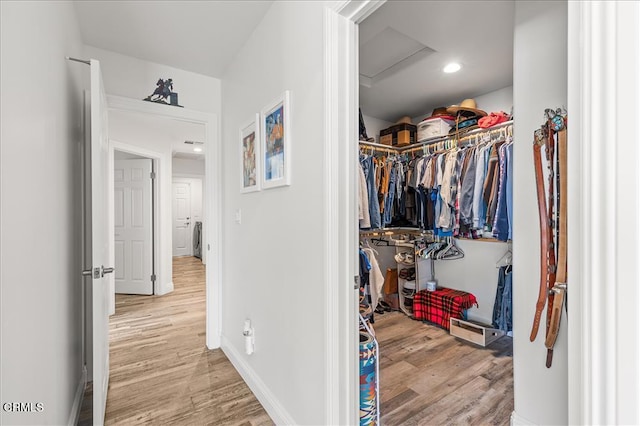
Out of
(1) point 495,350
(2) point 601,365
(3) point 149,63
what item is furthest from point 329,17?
(1) point 495,350

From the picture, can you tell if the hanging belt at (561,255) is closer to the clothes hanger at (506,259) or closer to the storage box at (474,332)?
the storage box at (474,332)

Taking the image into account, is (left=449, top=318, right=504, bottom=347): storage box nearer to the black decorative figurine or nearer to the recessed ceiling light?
the recessed ceiling light

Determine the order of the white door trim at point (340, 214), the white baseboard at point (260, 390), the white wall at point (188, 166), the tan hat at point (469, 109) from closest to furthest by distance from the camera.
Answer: the white door trim at point (340, 214) < the white baseboard at point (260, 390) < the tan hat at point (469, 109) < the white wall at point (188, 166)

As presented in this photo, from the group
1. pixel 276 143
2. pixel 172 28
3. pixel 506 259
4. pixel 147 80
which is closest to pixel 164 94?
pixel 147 80

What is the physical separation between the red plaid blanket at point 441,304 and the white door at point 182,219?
22.1 feet

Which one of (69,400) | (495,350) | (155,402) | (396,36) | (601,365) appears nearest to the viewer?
(601,365)

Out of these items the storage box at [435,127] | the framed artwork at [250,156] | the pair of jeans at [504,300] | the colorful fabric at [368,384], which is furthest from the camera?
the storage box at [435,127]

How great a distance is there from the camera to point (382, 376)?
2.28 meters

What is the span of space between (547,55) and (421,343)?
2.41 metres

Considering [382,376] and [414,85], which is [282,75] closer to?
[414,85]

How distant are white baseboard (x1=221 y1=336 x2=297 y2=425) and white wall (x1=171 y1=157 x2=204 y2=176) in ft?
20.5

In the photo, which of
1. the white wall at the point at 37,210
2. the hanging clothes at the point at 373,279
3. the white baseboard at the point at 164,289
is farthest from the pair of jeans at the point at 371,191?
the white baseboard at the point at 164,289

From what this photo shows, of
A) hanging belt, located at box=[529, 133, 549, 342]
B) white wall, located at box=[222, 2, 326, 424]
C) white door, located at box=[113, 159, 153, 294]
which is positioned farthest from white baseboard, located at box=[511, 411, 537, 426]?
white door, located at box=[113, 159, 153, 294]

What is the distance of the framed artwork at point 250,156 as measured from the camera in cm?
196
